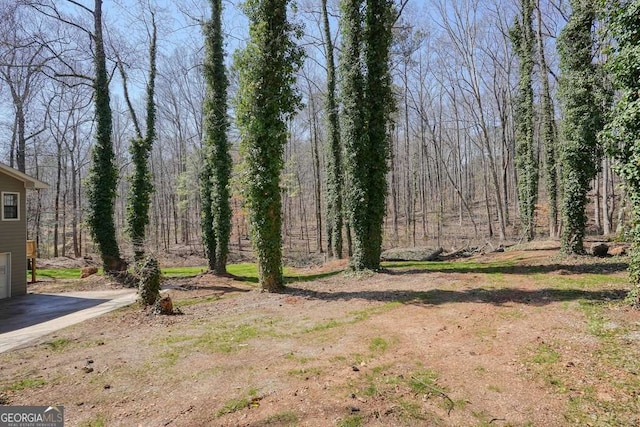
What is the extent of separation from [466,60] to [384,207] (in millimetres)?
12327

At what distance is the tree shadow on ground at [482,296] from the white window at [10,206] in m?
12.2

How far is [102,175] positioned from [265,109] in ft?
33.0

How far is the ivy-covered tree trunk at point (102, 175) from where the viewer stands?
15.4 meters

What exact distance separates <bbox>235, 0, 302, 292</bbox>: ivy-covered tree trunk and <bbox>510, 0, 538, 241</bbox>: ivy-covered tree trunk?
14.3 m

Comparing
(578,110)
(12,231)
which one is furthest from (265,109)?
(12,231)

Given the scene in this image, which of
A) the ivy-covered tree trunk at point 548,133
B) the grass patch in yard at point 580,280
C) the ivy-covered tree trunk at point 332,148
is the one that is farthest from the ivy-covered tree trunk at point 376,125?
the ivy-covered tree trunk at point 548,133

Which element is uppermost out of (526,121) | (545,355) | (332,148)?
(526,121)

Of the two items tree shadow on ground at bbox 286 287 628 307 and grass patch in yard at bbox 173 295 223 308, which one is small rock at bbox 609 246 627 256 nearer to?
tree shadow on ground at bbox 286 287 628 307

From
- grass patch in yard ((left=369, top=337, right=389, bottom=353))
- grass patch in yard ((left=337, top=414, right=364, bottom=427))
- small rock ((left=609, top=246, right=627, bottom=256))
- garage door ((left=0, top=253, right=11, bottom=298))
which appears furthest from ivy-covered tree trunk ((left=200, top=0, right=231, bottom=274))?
small rock ((left=609, top=246, right=627, bottom=256))

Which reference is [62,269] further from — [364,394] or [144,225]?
[364,394]

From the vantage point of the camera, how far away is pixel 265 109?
10.1 metres

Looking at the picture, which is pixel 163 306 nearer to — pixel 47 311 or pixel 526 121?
pixel 47 311

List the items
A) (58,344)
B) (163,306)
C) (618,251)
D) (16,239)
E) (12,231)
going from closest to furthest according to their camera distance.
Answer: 1. (58,344)
2. (163,306)
3. (618,251)
4. (12,231)
5. (16,239)

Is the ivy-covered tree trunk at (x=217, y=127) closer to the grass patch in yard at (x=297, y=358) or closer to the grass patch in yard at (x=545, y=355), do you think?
the grass patch in yard at (x=297, y=358)
